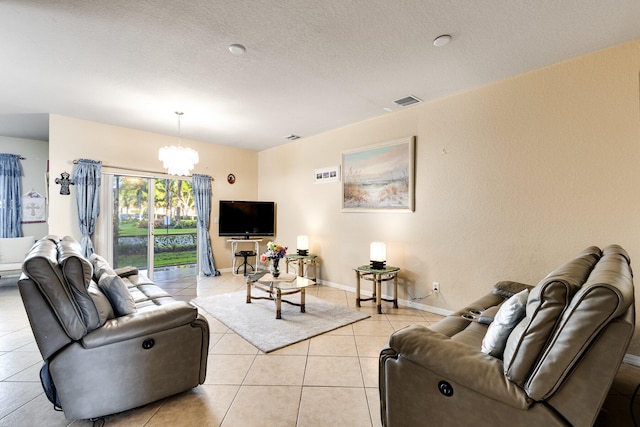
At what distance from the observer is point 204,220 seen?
5.84 meters

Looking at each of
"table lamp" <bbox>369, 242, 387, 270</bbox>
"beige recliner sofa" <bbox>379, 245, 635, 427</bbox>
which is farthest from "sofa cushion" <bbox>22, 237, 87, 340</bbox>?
"table lamp" <bbox>369, 242, 387, 270</bbox>

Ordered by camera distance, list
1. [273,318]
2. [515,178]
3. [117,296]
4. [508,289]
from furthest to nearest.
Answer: [273,318] → [515,178] → [508,289] → [117,296]

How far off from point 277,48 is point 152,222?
4244mm

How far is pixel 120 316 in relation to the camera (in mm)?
1924

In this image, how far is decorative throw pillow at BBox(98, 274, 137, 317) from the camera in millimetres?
1952

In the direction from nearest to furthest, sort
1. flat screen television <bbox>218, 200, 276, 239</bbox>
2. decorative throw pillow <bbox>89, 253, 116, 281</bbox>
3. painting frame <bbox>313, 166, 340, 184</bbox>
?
decorative throw pillow <bbox>89, 253, 116, 281</bbox> < painting frame <bbox>313, 166, 340, 184</bbox> < flat screen television <bbox>218, 200, 276, 239</bbox>

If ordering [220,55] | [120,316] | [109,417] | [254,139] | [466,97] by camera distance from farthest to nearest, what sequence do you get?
[254,139] < [466,97] < [220,55] < [120,316] < [109,417]

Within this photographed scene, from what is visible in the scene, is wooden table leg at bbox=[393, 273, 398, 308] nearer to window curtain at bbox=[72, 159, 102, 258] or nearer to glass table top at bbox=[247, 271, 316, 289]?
glass table top at bbox=[247, 271, 316, 289]

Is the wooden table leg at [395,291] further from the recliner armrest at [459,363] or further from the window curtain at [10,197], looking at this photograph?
the window curtain at [10,197]

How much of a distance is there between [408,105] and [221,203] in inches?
159

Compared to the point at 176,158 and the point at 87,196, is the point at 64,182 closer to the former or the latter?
the point at 87,196

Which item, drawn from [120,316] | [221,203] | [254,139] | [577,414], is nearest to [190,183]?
[221,203]

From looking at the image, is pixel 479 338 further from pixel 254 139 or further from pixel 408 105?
pixel 254 139

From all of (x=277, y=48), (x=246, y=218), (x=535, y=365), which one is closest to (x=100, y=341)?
(x=535, y=365)
